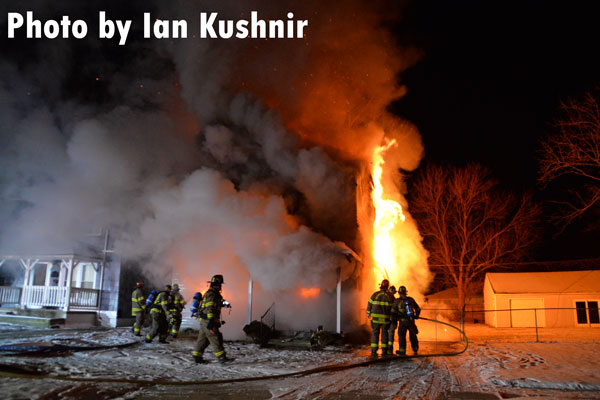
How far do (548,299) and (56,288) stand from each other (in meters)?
25.2

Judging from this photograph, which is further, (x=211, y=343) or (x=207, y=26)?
(x=207, y=26)

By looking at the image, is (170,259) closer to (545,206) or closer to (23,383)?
(23,383)

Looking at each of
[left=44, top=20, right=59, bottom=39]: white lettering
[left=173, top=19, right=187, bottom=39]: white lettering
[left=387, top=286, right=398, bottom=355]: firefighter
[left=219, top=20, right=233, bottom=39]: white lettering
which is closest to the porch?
[left=44, top=20, right=59, bottom=39]: white lettering

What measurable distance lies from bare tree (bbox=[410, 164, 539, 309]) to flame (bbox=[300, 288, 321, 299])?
60.9ft

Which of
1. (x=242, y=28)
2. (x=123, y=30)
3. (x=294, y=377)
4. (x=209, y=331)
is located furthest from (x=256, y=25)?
(x=294, y=377)

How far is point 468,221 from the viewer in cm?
3162

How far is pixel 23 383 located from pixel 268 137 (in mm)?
10211

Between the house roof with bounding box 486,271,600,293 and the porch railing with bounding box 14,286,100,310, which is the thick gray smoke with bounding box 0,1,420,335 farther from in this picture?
the house roof with bounding box 486,271,600,293

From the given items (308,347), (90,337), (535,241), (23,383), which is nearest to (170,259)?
(90,337)

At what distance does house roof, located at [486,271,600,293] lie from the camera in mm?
25922

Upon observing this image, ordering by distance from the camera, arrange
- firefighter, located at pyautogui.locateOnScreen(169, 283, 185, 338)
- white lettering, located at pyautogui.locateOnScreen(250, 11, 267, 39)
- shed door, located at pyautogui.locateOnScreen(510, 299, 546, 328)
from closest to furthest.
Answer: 1. firefighter, located at pyautogui.locateOnScreen(169, 283, 185, 338)
2. white lettering, located at pyautogui.locateOnScreen(250, 11, 267, 39)
3. shed door, located at pyautogui.locateOnScreen(510, 299, 546, 328)

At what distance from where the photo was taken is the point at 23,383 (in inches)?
252

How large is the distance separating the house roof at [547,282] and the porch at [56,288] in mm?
21506

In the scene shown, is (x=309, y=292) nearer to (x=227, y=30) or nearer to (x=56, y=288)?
(x=227, y=30)
